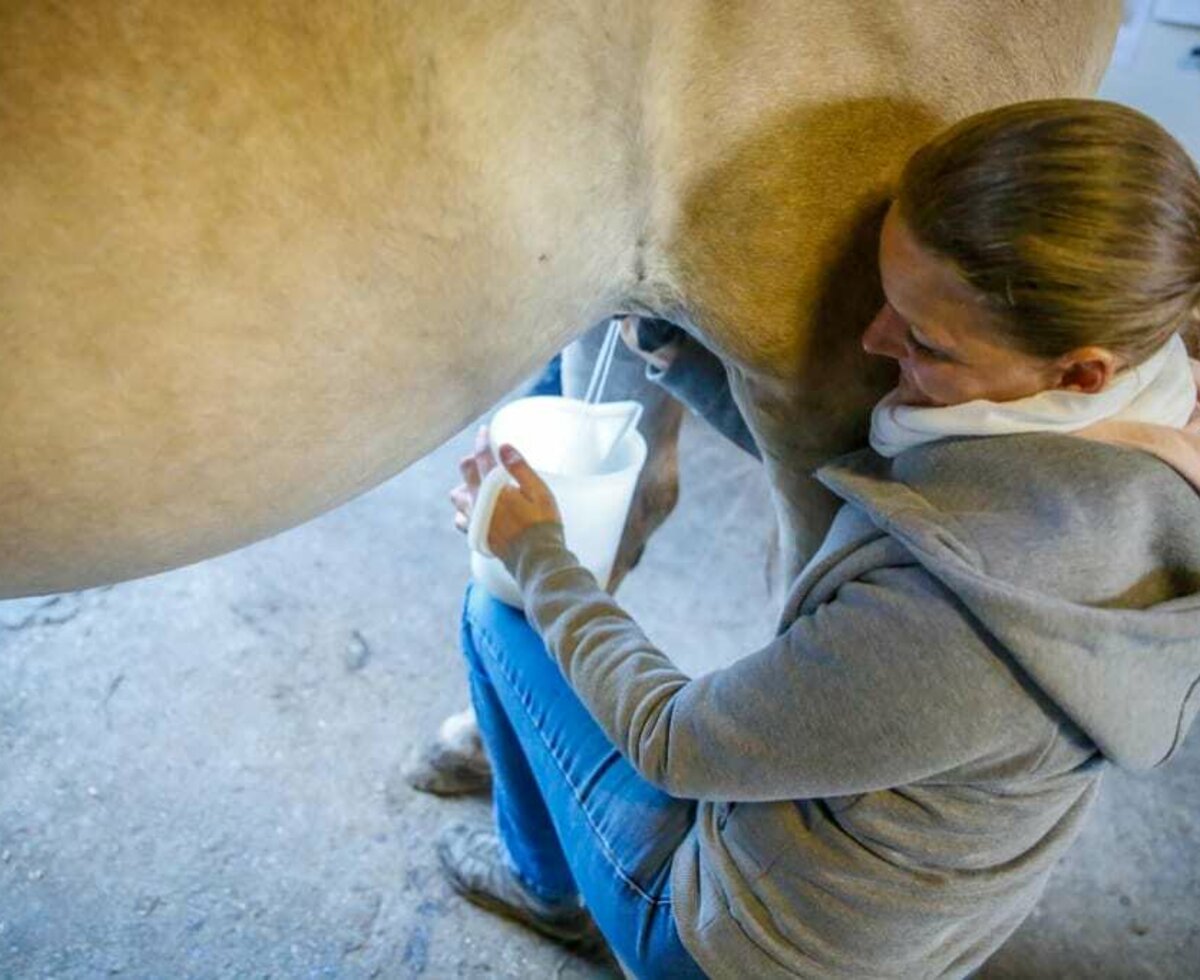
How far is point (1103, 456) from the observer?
0.53 metres

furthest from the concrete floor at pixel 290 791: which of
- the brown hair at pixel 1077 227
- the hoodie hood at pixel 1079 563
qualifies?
the brown hair at pixel 1077 227

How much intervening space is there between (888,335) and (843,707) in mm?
225

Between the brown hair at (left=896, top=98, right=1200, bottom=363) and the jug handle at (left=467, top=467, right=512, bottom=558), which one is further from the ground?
the brown hair at (left=896, top=98, right=1200, bottom=363)

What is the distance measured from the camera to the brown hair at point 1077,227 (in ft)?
1.61

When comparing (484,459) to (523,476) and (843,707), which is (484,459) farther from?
(843,707)

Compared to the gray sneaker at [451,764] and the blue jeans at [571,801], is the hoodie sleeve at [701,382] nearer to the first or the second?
the blue jeans at [571,801]

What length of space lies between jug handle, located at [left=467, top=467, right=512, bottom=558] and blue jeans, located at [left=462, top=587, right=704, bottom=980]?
0.15m

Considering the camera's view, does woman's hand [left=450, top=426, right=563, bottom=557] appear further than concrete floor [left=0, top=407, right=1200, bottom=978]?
No

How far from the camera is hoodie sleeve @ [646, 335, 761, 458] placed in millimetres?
933

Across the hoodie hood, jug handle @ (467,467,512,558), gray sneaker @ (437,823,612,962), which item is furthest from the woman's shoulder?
gray sneaker @ (437,823,612,962)

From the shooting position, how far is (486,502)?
77cm

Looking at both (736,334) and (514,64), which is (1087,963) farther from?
(514,64)

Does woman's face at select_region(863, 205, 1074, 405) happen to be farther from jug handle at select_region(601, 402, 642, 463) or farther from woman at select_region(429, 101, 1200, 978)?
jug handle at select_region(601, 402, 642, 463)

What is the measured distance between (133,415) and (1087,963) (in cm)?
114
